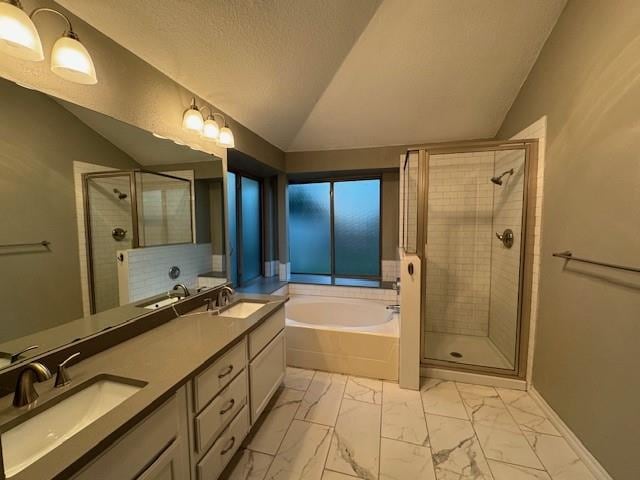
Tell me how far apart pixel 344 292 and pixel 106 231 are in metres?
2.54

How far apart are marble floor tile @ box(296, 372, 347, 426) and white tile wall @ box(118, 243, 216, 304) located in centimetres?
123

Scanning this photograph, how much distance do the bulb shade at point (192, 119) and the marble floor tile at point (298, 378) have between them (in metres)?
2.04

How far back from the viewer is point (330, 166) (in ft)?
10.8

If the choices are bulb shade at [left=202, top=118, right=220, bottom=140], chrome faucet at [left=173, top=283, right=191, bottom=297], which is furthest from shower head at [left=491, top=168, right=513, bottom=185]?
chrome faucet at [left=173, top=283, right=191, bottom=297]

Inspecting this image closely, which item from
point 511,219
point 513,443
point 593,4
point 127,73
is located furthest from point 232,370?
point 593,4

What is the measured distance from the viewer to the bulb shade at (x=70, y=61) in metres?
1.01

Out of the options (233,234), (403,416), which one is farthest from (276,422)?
(233,234)

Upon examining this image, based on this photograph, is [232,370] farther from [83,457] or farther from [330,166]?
[330,166]

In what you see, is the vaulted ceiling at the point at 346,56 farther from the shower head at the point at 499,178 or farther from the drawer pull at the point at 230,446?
the drawer pull at the point at 230,446

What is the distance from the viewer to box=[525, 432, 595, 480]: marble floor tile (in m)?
1.43

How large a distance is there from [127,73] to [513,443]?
306 centimetres

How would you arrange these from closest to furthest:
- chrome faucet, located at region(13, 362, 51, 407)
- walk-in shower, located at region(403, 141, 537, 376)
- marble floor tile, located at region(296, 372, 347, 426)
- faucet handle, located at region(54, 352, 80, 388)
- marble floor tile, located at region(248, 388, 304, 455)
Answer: chrome faucet, located at region(13, 362, 51, 407) → faucet handle, located at region(54, 352, 80, 388) → marble floor tile, located at region(248, 388, 304, 455) → marble floor tile, located at region(296, 372, 347, 426) → walk-in shower, located at region(403, 141, 537, 376)

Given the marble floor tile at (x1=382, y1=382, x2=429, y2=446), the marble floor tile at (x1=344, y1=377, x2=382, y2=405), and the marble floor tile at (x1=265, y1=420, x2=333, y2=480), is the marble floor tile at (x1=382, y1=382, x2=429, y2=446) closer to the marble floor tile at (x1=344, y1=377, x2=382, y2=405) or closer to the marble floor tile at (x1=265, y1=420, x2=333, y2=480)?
the marble floor tile at (x1=344, y1=377, x2=382, y2=405)

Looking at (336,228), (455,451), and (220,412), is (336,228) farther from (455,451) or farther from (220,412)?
(220,412)
